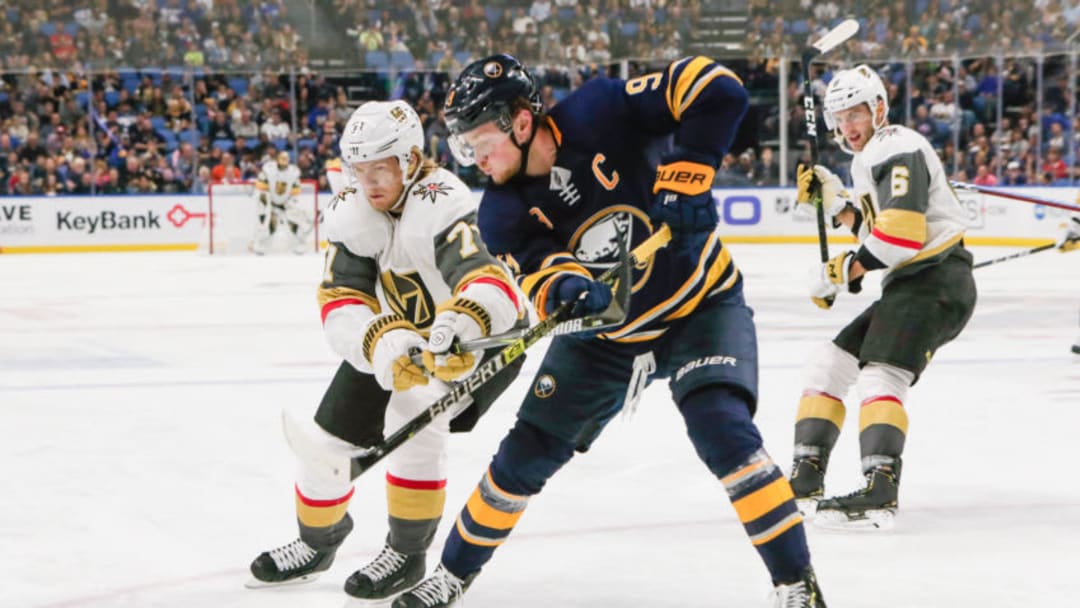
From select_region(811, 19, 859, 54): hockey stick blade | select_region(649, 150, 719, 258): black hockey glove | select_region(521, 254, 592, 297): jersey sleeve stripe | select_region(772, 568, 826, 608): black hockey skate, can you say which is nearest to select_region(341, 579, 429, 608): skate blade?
select_region(521, 254, 592, 297): jersey sleeve stripe

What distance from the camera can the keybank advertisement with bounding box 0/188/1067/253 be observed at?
15.0 meters

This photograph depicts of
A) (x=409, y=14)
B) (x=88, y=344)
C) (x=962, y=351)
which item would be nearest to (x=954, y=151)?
(x=409, y=14)

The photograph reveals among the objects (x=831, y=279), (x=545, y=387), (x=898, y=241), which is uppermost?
(x=898, y=241)

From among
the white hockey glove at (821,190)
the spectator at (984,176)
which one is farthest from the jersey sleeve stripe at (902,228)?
the spectator at (984,176)

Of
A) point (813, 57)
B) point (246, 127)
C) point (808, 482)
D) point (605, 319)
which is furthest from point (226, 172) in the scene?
point (605, 319)

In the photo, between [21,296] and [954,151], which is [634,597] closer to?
[21,296]

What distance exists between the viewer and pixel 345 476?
2.83 m

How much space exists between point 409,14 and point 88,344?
32.7 ft

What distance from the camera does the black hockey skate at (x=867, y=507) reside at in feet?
12.1

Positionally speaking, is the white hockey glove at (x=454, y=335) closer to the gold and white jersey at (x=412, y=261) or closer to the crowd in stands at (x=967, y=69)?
the gold and white jersey at (x=412, y=261)

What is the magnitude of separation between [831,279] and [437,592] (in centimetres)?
154

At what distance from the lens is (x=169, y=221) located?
15867 mm

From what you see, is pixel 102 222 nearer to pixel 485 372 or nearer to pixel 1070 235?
pixel 1070 235

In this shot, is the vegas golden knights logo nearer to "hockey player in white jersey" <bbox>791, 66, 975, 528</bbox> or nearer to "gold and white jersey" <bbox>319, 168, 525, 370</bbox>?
"gold and white jersey" <bbox>319, 168, 525, 370</bbox>
